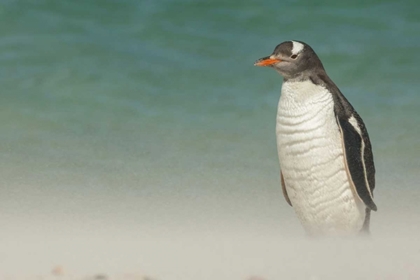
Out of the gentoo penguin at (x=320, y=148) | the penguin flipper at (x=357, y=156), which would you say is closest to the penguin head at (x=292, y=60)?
the gentoo penguin at (x=320, y=148)

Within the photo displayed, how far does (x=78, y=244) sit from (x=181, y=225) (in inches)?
57.2

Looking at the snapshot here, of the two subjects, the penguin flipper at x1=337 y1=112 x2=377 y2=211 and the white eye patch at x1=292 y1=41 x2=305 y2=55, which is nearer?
the penguin flipper at x1=337 y1=112 x2=377 y2=211

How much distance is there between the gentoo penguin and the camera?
15.3 ft

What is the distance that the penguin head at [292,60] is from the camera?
4723 mm

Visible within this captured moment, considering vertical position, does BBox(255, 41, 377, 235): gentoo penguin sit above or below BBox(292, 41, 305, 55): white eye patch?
below

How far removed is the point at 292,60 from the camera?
15.5 ft

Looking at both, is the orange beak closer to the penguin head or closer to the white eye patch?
the penguin head

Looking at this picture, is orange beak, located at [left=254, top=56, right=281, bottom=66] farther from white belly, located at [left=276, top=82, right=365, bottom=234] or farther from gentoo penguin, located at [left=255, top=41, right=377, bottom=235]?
white belly, located at [left=276, top=82, right=365, bottom=234]

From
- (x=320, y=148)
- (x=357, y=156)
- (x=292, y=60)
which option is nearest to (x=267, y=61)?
(x=292, y=60)

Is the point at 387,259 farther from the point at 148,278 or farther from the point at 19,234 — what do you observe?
the point at 19,234

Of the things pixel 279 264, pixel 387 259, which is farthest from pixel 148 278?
pixel 387 259

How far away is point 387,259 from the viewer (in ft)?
12.8

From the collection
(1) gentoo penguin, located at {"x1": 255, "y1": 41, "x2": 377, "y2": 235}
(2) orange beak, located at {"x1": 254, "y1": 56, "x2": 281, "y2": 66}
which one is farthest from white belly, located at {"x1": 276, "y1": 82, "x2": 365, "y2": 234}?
(2) orange beak, located at {"x1": 254, "y1": 56, "x2": 281, "y2": 66}

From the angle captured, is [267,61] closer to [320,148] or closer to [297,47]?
[297,47]
